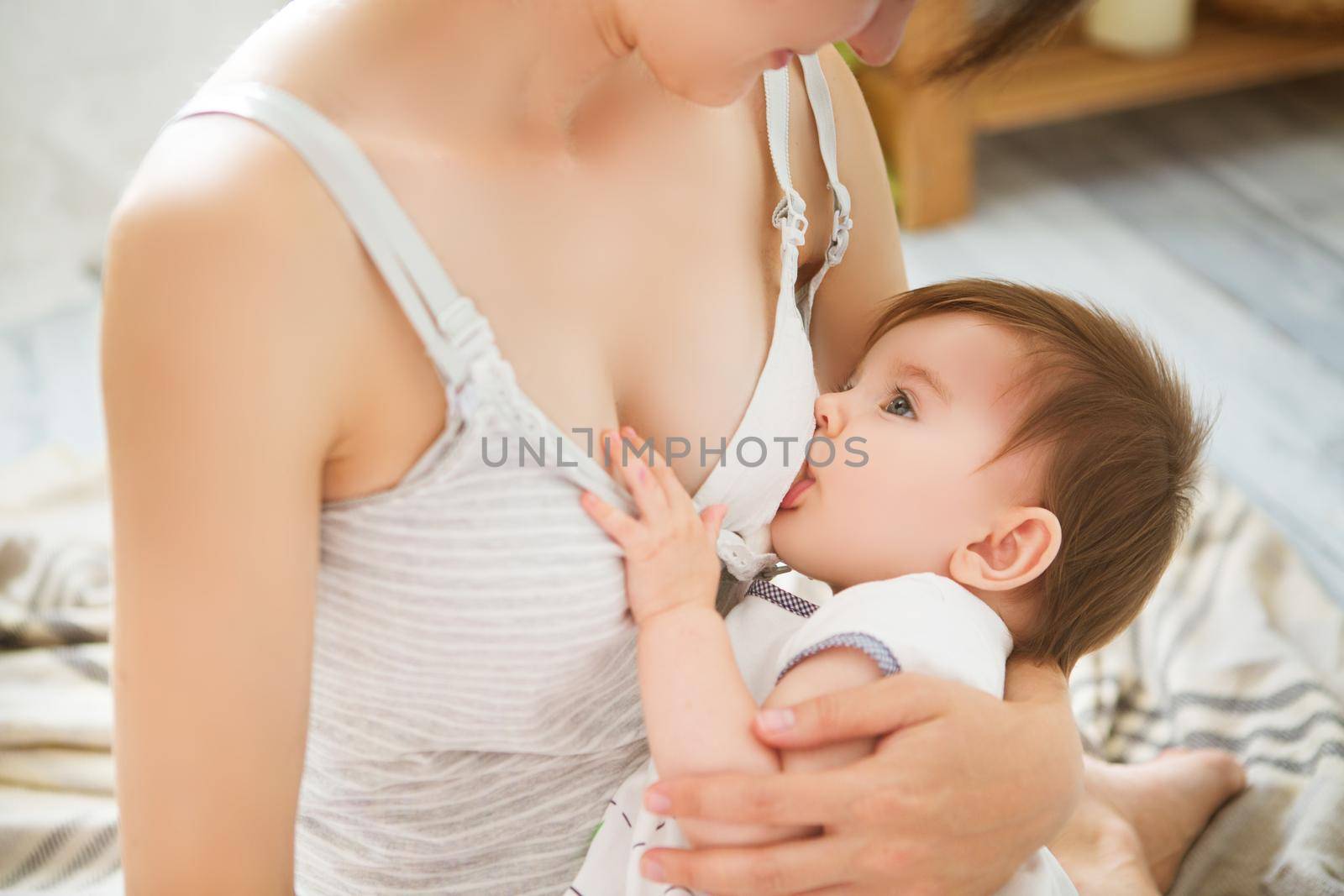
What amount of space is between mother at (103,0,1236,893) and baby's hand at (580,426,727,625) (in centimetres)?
2

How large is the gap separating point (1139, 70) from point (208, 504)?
8.66 feet

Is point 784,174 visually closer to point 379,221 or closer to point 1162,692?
point 379,221

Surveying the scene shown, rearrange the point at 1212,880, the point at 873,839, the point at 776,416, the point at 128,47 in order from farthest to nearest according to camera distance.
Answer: the point at 128,47 → the point at 1212,880 → the point at 776,416 → the point at 873,839

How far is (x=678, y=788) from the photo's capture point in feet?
2.72

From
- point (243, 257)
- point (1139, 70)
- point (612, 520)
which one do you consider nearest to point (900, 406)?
point (612, 520)

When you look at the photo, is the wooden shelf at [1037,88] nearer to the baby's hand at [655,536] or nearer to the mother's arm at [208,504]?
the baby's hand at [655,536]

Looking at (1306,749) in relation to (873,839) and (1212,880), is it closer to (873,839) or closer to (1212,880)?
(1212,880)

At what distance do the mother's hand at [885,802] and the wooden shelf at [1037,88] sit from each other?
191 cm

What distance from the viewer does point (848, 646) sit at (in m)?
0.91

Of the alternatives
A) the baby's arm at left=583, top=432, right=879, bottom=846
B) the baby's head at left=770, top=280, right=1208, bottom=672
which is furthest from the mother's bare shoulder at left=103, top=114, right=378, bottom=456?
the baby's head at left=770, top=280, right=1208, bottom=672

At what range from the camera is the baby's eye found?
108 cm

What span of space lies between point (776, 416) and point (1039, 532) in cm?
24

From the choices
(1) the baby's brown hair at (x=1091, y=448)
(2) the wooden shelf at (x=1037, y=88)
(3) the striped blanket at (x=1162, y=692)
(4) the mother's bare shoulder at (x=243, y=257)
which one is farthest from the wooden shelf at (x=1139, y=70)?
(4) the mother's bare shoulder at (x=243, y=257)

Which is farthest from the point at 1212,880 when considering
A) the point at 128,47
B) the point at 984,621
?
the point at 128,47
